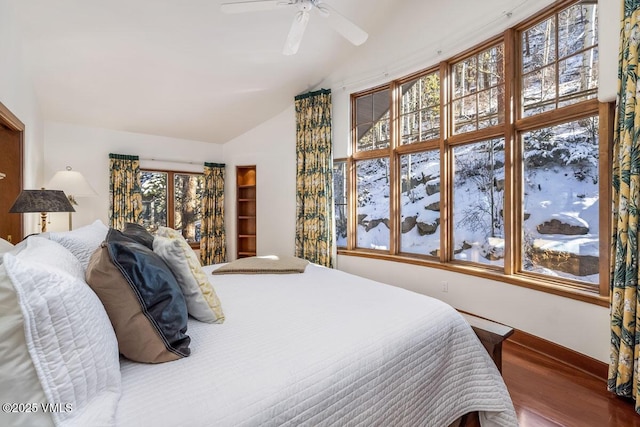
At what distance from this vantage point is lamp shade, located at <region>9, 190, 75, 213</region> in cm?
192

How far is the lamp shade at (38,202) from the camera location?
192cm

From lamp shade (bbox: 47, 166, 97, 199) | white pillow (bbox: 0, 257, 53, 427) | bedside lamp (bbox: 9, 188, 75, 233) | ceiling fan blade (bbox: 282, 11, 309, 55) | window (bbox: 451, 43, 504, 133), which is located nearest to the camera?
white pillow (bbox: 0, 257, 53, 427)

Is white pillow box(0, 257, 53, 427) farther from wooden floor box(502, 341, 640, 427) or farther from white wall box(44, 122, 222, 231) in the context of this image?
white wall box(44, 122, 222, 231)

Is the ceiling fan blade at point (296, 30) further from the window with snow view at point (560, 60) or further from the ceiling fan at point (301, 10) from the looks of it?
the window with snow view at point (560, 60)

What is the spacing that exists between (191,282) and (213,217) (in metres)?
4.13

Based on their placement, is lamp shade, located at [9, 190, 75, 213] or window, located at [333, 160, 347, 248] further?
window, located at [333, 160, 347, 248]

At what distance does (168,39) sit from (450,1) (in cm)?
275

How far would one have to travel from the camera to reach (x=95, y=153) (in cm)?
408

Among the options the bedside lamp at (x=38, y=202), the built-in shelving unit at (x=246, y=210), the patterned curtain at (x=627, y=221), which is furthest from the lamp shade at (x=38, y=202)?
the patterned curtain at (x=627, y=221)

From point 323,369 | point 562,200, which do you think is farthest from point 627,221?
point 323,369

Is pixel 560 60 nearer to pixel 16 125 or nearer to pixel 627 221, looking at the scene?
pixel 627 221

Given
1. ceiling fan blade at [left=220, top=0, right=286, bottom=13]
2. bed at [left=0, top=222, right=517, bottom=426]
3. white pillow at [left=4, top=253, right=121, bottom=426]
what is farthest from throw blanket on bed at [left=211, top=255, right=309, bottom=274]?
ceiling fan blade at [left=220, top=0, right=286, bottom=13]

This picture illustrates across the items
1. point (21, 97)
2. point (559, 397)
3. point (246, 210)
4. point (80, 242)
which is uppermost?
point (21, 97)

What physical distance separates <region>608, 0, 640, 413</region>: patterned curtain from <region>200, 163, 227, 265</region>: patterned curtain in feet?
16.2
